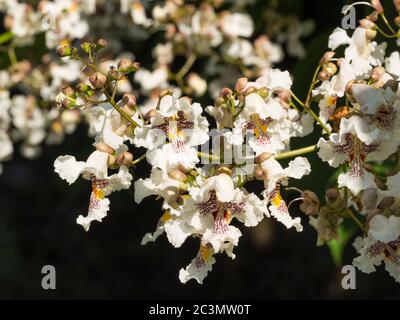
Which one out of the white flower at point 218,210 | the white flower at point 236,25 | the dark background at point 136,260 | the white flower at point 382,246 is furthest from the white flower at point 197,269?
the dark background at point 136,260

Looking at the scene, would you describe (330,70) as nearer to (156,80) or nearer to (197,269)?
(197,269)

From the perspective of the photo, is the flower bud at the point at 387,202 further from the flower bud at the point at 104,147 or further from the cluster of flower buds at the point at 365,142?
the flower bud at the point at 104,147

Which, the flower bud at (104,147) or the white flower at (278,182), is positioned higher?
the flower bud at (104,147)

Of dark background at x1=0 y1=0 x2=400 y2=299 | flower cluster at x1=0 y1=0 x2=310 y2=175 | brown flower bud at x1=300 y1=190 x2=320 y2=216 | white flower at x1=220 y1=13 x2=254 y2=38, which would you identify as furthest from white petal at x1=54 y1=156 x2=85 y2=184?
dark background at x1=0 y1=0 x2=400 y2=299

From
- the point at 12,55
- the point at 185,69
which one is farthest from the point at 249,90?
the point at 12,55

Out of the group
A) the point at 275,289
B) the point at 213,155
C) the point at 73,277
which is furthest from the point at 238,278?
the point at 213,155
